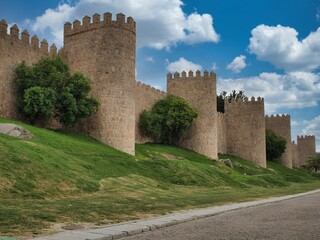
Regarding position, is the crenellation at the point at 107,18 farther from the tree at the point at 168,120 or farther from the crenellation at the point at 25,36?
the tree at the point at 168,120

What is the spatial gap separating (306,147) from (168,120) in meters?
50.4

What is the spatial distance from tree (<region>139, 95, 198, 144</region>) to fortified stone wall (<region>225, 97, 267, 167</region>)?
1227cm

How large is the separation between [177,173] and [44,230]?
1856cm

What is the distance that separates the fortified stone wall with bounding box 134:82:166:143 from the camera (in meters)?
44.3

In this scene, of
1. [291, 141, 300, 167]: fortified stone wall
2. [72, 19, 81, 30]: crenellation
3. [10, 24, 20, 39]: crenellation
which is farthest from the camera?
[291, 141, 300, 167]: fortified stone wall

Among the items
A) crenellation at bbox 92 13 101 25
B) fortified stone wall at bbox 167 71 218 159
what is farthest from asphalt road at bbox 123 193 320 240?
fortified stone wall at bbox 167 71 218 159

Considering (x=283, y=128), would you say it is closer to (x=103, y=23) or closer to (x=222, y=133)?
(x=222, y=133)

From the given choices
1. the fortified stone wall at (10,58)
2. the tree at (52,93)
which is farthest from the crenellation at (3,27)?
the tree at (52,93)

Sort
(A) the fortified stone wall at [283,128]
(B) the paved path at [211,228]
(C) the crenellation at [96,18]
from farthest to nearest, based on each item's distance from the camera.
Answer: (A) the fortified stone wall at [283,128]
(C) the crenellation at [96,18]
(B) the paved path at [211,228]

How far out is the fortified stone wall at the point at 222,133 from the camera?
57.8 meters

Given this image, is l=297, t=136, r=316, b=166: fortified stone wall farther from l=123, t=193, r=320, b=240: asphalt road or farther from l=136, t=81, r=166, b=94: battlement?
l=123, t=193, r=320, b=240: asphalt road

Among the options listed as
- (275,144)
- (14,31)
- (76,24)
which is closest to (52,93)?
(14,31)

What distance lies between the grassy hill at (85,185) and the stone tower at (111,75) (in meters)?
1.75

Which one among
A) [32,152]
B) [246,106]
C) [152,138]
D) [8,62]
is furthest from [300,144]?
[32,152]
